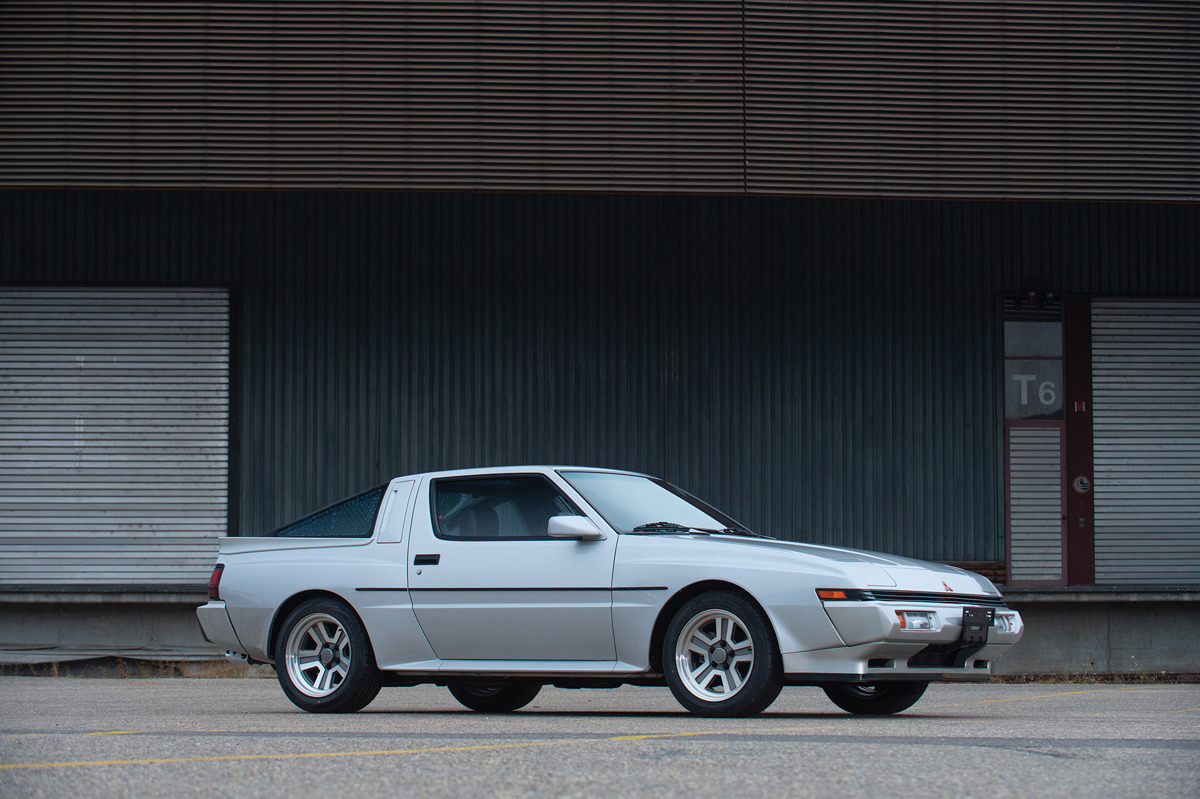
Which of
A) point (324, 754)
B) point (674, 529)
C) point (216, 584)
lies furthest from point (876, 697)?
point (216, 584)

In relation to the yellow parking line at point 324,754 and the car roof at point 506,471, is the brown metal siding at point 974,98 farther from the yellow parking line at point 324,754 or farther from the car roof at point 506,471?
the yellow parking line at point 324,754

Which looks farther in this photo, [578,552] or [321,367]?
[321,367]

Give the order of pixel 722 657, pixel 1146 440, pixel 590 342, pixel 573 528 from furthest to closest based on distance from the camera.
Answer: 1. pixel 1146 440
2. pixel 590 342
3. pixel 573 528
4. pixel 722 657

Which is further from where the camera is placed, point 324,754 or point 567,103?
point 567,103

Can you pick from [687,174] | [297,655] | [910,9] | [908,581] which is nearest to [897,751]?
[908,581]

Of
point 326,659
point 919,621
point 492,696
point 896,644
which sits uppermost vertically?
point 919,621

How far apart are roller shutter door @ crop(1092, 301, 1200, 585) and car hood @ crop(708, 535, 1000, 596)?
945cm

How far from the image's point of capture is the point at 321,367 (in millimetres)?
16422

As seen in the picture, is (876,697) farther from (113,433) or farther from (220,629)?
(113,433)

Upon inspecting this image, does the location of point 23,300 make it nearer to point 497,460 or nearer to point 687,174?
point 497,460

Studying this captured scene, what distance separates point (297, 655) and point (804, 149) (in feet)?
26.2

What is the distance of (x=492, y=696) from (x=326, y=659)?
45.0 inches

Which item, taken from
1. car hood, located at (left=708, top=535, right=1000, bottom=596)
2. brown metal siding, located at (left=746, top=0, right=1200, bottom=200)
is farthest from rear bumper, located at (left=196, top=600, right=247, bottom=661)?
brown metal siding, located at (left=746, top=0, right=1200, bottom=200)

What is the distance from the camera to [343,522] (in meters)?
8.91
